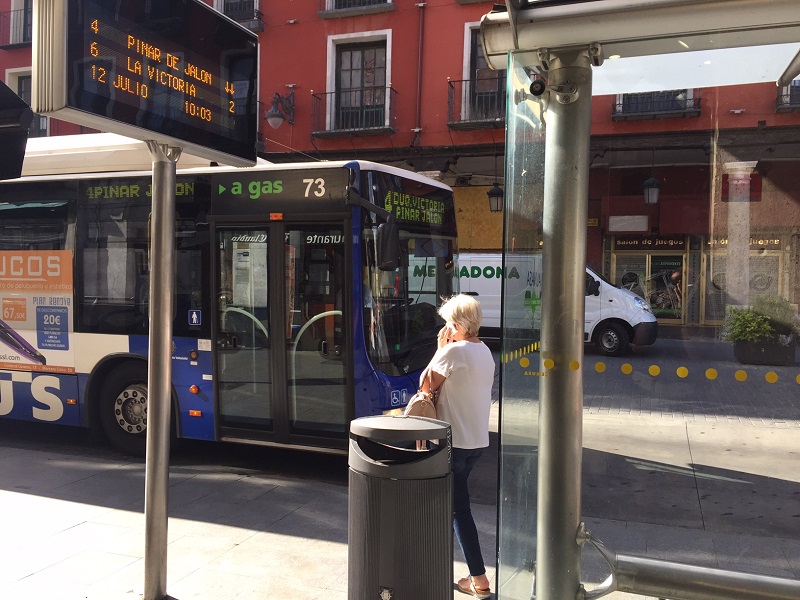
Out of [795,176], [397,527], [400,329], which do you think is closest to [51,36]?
[397,527]

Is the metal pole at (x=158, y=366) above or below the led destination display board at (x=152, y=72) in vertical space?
below

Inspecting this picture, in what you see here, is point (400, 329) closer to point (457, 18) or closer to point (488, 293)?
point (488, 293)

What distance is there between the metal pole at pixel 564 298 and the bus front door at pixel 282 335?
3.52 m

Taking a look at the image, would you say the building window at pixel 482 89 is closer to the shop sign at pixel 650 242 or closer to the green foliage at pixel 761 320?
the shop sign at pixel 650 242

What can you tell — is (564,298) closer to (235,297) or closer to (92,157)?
(235,297)

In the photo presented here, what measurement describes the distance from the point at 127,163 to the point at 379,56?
13861mm

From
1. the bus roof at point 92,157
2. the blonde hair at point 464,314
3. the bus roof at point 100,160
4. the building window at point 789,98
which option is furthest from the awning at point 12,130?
the building window at point 789,98

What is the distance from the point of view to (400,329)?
7.02 metres

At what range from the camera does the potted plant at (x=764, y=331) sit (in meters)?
3.13

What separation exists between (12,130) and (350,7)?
17582 mm

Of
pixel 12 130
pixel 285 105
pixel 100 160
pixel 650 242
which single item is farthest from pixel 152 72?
pixel 285 105

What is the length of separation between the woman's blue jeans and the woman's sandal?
90 millimetres

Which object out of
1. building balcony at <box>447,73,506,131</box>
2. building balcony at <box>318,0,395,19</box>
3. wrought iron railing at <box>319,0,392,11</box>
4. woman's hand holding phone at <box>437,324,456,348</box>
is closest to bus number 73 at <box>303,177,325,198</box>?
woman's hand holding phone at <box>437,324,456,348</box>

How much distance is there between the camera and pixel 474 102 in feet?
62.0
